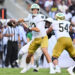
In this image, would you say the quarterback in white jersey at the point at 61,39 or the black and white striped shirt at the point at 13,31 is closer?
the quarterback in white jersey at the point at 61,39

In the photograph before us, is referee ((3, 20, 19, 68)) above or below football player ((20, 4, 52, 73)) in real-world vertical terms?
below

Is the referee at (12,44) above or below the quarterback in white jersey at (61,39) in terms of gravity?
below

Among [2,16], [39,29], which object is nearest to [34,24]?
[39,29]

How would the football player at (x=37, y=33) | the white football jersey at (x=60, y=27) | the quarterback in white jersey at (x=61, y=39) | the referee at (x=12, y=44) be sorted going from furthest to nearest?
1. the referee at (x=12, y=44)
2. the football player at (x=37, y=33)
3. the white football jersey at (x=60, y=27)
4. the quarterback in white jersey at (x=61, y=39)

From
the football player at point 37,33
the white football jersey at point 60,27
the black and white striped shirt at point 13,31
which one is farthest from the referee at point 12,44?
the white football jersey at point 60,27

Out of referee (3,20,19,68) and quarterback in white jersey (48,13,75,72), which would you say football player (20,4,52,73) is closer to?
quarterback in white jersey (48,13,75,72)

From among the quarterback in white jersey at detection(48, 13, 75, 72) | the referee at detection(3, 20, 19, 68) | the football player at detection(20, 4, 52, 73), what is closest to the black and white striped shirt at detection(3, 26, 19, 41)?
the referee at detection(3, 20, 19, 68)

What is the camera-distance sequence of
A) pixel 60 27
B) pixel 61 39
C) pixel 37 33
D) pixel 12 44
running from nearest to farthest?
pixel 61 39, pixel 60 27, pixel 37 33, pixel 12 44

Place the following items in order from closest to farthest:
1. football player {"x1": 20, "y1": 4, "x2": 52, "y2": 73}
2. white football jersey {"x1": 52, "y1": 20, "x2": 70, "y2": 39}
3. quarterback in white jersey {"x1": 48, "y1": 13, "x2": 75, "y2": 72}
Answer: quarterback in white jersey {"x1": 48, "y1": 13, "x2": 75, "y2": 72} < white football jersey {"x1": 52, "y1": 20, "x2": 70, "y2": 39} < football player {"x1": 20, "y1": 4, "x2": 52, "y2": 73}

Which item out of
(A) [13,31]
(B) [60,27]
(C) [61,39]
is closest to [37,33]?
(B) [60,27]

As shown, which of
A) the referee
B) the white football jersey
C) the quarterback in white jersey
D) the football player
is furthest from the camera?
the referee

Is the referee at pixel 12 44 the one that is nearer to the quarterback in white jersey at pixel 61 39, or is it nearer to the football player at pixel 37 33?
the football player at pixel 37 33

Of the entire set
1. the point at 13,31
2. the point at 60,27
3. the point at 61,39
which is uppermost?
the point at 60,27

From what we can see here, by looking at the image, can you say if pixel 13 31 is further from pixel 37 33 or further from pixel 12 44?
Result: pixel 37 33
